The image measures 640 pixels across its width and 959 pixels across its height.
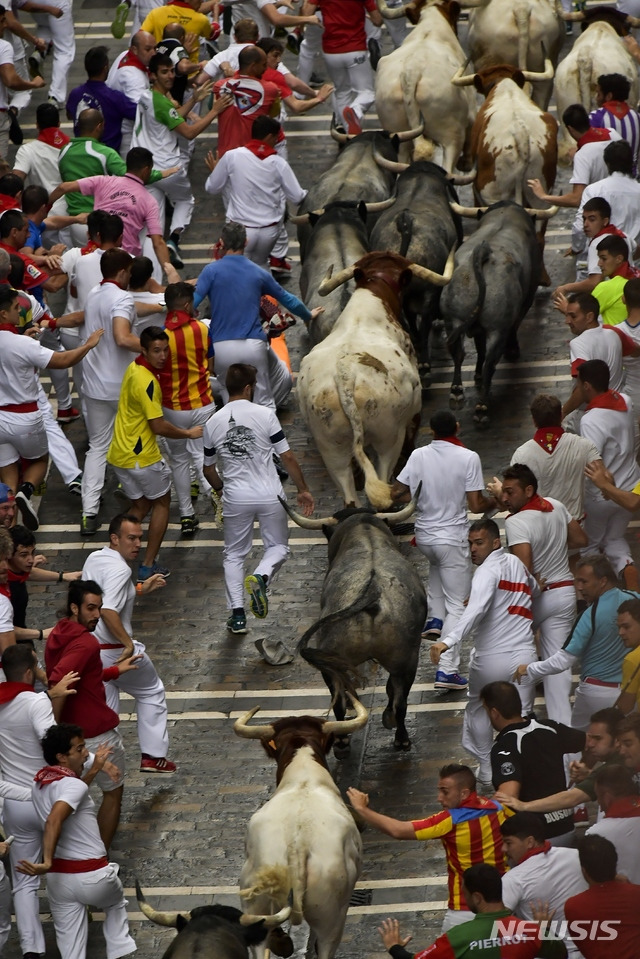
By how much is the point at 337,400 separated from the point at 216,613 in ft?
6.67

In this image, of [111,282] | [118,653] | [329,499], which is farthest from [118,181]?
[118,653]

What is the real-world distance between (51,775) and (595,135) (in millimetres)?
9220

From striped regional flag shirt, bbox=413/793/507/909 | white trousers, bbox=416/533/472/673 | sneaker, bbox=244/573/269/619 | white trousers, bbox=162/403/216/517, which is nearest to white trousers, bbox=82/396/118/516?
white trousers, bbox=162/403/216/517

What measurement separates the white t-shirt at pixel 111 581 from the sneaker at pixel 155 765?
1035 mm

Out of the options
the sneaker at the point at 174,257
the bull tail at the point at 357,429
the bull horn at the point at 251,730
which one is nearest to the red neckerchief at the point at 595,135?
→ the bull tail at the point at 357,429

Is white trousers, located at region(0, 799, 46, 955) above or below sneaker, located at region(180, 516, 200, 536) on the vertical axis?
above

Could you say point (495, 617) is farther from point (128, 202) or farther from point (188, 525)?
point (128, 202)

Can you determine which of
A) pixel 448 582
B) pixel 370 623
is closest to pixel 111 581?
pixel 370 623

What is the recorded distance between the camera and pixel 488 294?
16141 mm

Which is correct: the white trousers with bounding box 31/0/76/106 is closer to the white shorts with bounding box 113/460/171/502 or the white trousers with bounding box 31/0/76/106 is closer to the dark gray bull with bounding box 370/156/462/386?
the dark gray bull with bounding box 370/156/462/386

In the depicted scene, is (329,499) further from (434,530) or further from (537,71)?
(537,71)

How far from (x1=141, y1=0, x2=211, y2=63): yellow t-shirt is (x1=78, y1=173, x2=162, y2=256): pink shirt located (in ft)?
12.7

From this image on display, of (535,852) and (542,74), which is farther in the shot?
(542,74)

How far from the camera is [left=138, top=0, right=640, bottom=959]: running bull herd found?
10.3 meters
